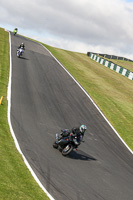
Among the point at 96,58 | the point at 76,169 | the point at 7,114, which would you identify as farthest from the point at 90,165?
the point at 96,58

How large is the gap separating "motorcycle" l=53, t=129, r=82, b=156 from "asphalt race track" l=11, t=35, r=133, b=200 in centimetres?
28

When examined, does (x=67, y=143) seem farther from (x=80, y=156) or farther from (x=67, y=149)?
(x=80, y=156)

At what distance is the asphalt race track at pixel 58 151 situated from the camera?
10.9 m

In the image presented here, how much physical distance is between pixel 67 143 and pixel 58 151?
2.04 feet

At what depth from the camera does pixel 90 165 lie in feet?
44.2

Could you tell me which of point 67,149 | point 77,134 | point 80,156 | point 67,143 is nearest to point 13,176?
point 67,149

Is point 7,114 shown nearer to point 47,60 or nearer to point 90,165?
point 90,165

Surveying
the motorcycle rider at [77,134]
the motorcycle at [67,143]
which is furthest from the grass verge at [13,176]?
the motorcycle rider at [77,134]

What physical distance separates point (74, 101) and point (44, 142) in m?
10.5

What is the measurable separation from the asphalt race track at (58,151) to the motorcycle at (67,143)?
0.91ft

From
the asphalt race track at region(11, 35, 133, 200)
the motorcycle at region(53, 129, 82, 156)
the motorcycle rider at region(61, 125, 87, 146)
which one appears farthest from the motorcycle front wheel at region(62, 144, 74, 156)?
the motorcycle rider at region(61, 125, 87, 146)

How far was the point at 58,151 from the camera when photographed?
45.8ft

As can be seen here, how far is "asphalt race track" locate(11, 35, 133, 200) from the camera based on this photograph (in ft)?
35.6

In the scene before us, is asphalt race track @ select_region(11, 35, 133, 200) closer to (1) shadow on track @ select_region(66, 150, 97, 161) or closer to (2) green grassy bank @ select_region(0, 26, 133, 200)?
(1) shadow on track @ select_region(66, 150, 97, 161)
